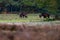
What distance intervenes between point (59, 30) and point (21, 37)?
18 centimetres

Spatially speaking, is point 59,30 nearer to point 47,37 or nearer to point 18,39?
point 47,37

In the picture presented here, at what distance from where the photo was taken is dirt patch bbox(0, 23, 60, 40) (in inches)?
33.9

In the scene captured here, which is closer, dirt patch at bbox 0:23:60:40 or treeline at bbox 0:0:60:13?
dirt patch at bbox 0:23:60:40

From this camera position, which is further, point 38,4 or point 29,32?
point 38,4

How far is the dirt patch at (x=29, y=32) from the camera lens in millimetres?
862

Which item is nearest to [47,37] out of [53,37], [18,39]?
[53,37]

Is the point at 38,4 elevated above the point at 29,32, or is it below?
below

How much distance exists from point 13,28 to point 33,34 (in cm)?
9

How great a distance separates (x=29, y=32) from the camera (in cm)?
89

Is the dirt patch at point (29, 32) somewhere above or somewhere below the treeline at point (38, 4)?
above

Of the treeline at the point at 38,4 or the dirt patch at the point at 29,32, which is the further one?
the treeline at the point at 38,4

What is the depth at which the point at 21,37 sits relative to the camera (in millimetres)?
862

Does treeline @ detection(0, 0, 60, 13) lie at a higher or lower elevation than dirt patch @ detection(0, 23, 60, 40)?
lower

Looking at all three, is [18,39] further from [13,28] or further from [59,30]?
[59,30]
